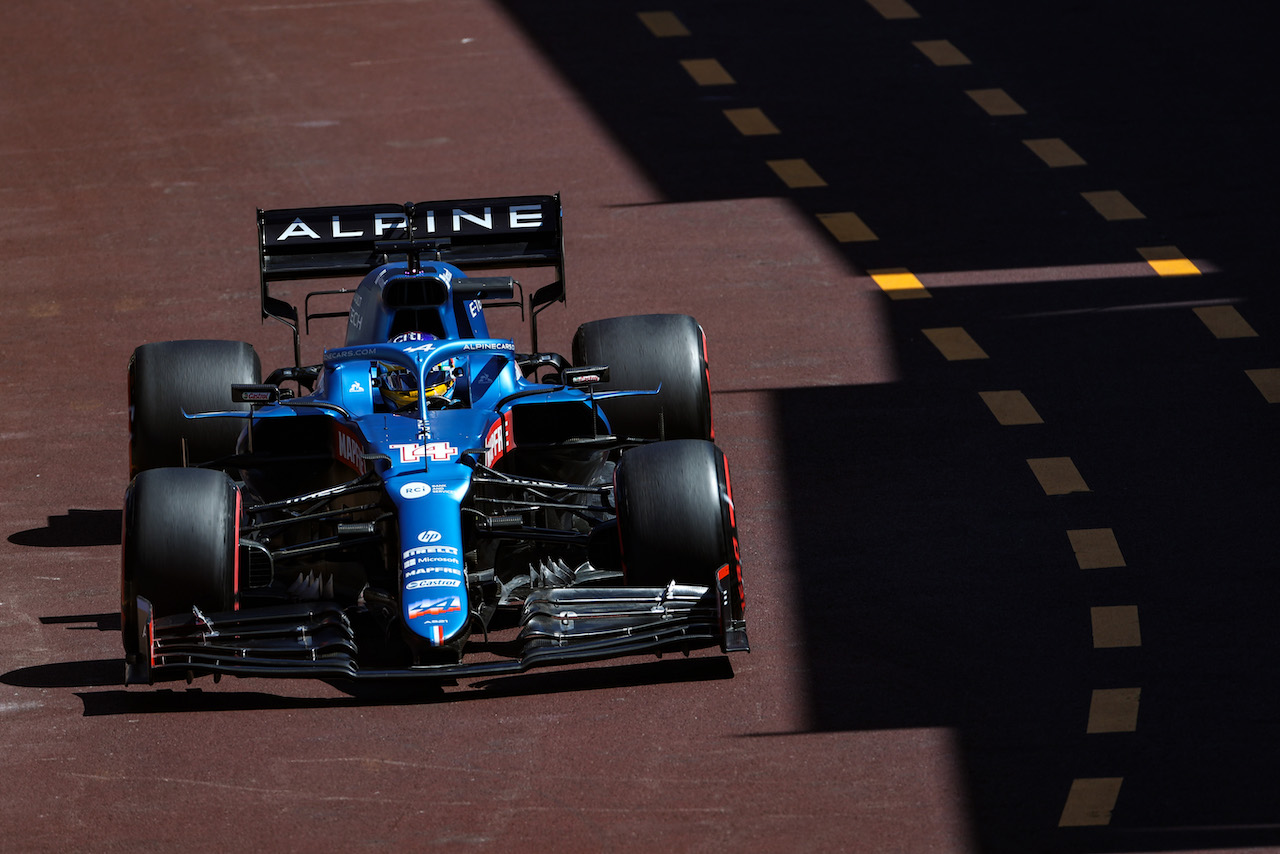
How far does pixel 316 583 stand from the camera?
34.1ft

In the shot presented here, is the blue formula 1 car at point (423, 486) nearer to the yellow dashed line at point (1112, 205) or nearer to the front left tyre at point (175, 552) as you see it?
the front left tyre at point (175, 552)

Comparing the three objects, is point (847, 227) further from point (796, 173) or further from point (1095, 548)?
point (1095, 548)

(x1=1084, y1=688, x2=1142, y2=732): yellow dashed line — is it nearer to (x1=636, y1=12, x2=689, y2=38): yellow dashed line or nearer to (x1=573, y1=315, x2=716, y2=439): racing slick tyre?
(x1=573, y1=315, x2=716, y2=439): racing slick tyre

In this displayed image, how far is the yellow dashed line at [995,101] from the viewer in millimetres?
19797

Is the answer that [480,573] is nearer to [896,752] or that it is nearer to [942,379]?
[896,752]

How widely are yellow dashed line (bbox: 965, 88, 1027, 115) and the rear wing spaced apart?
840 centimetres

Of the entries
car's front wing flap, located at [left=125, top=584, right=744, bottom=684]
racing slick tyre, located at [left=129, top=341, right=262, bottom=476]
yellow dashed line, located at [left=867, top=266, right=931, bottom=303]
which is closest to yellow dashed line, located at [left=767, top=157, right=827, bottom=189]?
yellow dashed line, located at [left=867, top=266, right=931, bottom=303]

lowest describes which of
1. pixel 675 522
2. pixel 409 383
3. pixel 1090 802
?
pixel 1090 802

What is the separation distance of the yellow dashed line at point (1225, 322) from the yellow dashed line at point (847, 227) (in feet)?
9.63

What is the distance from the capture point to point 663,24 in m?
22.7

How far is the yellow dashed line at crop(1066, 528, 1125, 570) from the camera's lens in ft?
36.6

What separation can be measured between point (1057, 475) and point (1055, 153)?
701cm

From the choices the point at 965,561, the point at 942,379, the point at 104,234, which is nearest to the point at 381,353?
the point at 965,561

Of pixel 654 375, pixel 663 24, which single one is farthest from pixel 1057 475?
pixel 663 24
